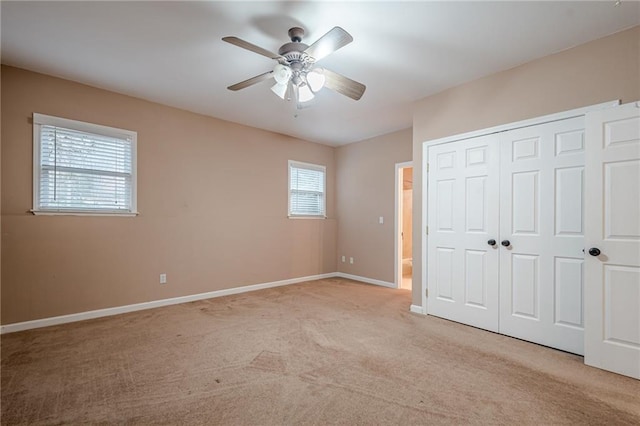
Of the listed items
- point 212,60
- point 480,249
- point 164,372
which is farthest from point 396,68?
point 164,372

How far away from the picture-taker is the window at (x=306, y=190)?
5.69 meters

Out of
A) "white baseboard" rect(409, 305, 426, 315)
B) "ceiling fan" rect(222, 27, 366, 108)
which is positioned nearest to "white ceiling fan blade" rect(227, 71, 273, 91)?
"ceiling fan" rect(222, 27, 366, 108)

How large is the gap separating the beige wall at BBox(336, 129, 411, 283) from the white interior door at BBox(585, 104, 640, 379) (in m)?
2.86

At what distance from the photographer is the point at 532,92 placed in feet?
9.65

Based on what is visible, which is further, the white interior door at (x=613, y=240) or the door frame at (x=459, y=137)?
the door frame at (x=459, y=137)

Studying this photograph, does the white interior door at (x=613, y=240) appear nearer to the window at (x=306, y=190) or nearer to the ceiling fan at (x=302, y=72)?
the ceiling fan at (x=302, y=72)

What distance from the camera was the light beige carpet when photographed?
72.3 inches

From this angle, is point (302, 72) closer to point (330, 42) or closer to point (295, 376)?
point (330, 42)

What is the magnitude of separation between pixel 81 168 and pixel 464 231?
4.49 m

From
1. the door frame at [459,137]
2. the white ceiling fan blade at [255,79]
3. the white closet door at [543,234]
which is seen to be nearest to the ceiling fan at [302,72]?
the white ceiling fan blade at [255,79]

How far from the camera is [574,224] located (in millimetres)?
2695

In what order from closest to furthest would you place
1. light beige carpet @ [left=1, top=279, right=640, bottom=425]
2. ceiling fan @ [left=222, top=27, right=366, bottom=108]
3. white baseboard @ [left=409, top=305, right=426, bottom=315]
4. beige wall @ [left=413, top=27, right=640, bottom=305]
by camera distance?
light beige carpet @ [left=1, top=279, right=640, bottom=425] → ceiling fan @ [left=222, top=27, right=366, bottom=108] → beige wall @ [left=413, top=27, right=640, bottom=305] → white baseboard @ [left=409, top=305, right=426, bottom=315]

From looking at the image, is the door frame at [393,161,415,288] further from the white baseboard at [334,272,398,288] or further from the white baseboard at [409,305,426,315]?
the white baseboard at [409,305,426,315]

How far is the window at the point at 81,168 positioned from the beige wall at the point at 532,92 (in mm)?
3736
